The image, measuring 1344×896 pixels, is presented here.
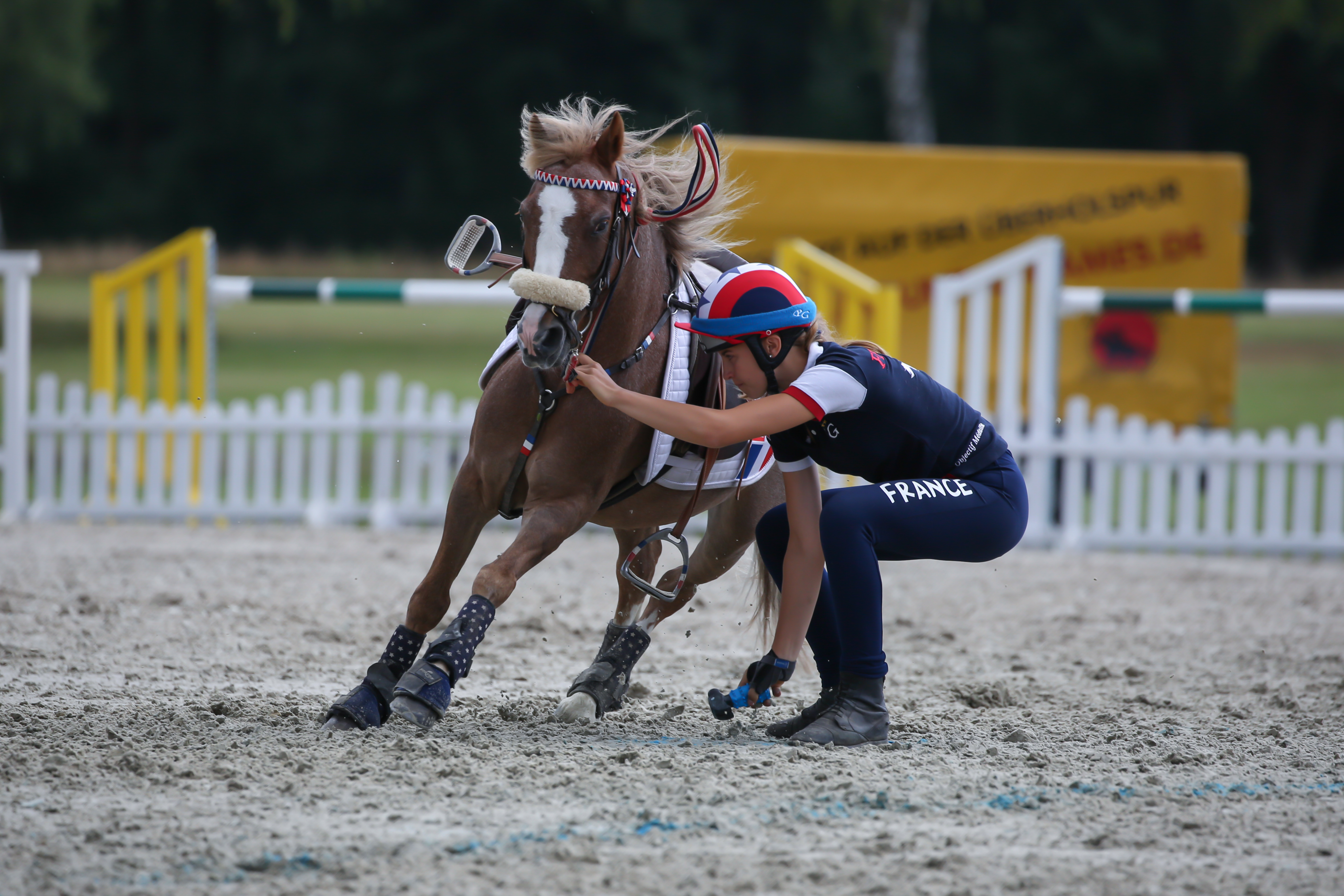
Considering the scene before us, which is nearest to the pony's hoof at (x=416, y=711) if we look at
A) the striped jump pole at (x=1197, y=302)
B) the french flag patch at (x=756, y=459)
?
the french flag patch at (x=756, y=459)

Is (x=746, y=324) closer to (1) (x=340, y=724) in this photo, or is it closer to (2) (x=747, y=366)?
(2) (x=747, y=366)

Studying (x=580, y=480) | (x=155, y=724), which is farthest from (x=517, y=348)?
(x=155, y=724)

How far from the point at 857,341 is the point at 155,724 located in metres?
2.23

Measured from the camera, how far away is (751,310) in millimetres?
3441

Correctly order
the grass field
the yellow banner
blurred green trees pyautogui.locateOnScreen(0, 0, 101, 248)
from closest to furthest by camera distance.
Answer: the yellow banner → the grass field → blurred green trees pyautogui.locateOnScreen(0, 0, 101, 248)

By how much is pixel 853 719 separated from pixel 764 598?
0.78m

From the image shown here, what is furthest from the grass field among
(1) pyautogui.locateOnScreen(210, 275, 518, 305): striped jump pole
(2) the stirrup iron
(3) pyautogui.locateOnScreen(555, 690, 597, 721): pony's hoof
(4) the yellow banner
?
(3) pyautogui.locateOnScreen(555, 690, 597, 721): pony's hoof

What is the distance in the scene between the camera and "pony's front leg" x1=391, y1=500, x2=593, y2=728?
3.45 meters

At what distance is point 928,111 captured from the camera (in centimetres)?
2645

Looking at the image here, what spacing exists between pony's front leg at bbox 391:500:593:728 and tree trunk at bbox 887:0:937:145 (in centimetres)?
2000

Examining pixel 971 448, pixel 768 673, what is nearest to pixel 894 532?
pixel 971 448

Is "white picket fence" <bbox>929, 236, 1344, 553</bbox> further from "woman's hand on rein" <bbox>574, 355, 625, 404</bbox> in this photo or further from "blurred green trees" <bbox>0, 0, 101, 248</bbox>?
"blurred green trees" <bbox>0, 0, 101, 248</bbox>

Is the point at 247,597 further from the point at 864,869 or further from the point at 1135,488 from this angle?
the point at 1135,488

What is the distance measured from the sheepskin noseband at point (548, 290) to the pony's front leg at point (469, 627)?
61cm
